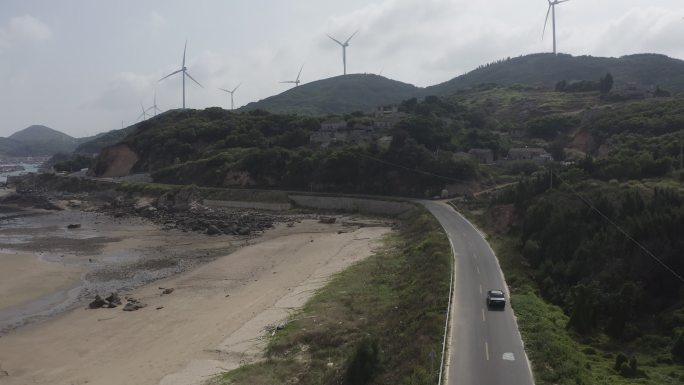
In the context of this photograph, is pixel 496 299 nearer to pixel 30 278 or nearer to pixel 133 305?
pixel 133 305

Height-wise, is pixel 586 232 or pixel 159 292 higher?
pixel 586 232

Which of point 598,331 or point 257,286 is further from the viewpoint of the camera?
point 257,286

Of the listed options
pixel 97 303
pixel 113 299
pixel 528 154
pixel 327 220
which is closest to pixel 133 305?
pixel 113 299

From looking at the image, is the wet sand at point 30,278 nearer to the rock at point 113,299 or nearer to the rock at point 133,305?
the rock at point 113,299

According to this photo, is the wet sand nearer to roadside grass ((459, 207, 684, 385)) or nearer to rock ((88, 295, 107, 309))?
rock ((88, 295, 107, 309))

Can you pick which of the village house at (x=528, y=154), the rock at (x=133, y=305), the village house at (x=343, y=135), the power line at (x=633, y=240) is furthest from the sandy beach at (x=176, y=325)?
the village house at (x=343, y=135)

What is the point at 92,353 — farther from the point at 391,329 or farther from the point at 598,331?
the point at 598,331

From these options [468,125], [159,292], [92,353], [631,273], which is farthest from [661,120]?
[92,353]
